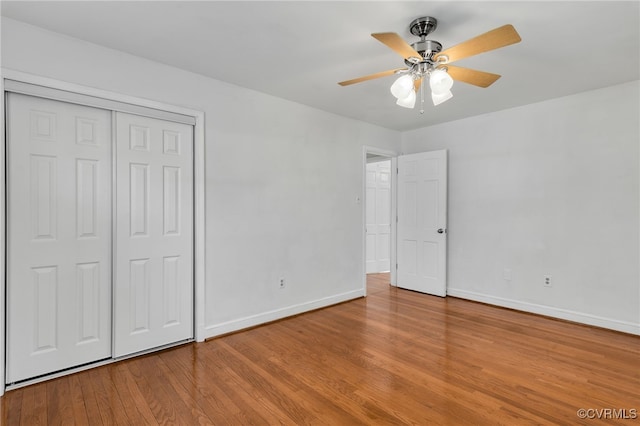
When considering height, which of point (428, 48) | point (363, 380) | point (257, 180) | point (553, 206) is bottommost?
point (363, 380)

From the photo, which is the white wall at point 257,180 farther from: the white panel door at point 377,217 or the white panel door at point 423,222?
the white panel door at point 377,217

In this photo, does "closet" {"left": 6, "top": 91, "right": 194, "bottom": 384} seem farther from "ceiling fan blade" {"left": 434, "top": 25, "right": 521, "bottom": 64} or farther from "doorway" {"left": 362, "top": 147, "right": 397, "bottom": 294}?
"doorway" {"left": 362, "top": 147, "right": 397, "bottom": 294}

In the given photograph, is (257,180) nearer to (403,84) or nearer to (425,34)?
(403,84)

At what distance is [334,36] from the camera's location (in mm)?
2400

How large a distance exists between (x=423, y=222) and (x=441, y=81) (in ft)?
10.1

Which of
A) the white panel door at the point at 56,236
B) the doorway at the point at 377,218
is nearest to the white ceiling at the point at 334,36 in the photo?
the white panel door at the point at 56,236

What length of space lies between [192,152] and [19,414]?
2.17 m

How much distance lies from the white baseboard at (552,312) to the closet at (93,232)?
11.5 feet

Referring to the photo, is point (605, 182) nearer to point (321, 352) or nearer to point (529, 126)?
point (529, 126)

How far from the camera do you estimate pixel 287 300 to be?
382 cm

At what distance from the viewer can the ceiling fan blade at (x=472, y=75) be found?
7.02ft

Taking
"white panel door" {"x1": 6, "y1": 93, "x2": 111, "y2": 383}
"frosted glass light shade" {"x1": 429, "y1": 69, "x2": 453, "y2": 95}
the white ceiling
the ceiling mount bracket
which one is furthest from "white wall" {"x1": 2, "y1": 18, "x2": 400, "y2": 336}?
"frosted glass light shade" {"x1": 429, "y1": 69, "x2": 453, "y2": 95}

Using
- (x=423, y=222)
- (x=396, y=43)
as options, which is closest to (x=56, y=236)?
(x=396, y=43)

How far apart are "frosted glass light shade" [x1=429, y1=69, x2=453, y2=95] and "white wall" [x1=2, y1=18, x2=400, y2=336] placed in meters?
2.00
